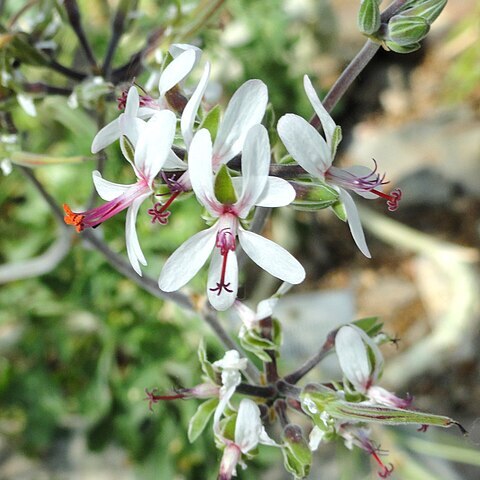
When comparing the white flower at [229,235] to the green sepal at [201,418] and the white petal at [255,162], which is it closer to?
the white petal at [255,162]

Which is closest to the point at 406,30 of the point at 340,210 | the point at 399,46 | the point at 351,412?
the point at 399,46

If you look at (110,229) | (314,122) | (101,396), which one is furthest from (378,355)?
(101,396)

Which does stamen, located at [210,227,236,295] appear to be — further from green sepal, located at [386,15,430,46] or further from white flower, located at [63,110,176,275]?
green sepal, located at [386,15,430,46]

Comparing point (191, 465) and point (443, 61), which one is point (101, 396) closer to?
point (191, 465)

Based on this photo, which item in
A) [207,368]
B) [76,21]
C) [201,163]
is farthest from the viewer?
[76,21]

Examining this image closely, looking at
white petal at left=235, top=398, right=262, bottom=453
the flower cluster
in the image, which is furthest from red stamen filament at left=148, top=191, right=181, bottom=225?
white petal at left=235, top=398, right=262, bottom=453

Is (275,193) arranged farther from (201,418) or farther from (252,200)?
(201,418)

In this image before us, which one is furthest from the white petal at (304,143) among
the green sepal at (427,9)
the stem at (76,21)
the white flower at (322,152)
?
the stem at (76,21)

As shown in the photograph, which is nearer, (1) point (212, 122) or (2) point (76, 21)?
(1) point (212, 122)
